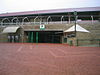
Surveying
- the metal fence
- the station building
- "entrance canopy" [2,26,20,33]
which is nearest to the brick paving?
the metal fence

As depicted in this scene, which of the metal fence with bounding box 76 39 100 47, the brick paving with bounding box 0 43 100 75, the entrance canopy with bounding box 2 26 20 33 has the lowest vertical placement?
the metal fence with bounding box 76 39 100 47

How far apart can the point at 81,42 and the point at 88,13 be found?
1637cm

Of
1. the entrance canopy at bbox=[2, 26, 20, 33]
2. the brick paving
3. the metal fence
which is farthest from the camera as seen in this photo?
the entrance canopy at bbox=[2, 26, 20, 33]

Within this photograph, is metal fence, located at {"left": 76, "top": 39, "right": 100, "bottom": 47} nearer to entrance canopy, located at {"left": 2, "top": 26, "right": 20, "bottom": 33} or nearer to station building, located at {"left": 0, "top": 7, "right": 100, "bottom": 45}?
station building, located at {"left": 0, "top": 7, "right": 100, "bottom": 45}

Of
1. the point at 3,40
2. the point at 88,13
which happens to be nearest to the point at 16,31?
the point at 3,40

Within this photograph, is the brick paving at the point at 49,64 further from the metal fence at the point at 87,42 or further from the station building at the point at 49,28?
the station building at the point at 49,28

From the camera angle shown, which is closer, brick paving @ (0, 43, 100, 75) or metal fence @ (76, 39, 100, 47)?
brick paving @ (0, 43, 100, 75)

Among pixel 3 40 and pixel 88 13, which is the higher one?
pixel 88 13

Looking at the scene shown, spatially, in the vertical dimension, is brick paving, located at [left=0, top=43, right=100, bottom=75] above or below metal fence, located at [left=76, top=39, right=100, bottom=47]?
above

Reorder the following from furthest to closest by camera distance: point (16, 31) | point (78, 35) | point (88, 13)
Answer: point (88, 13) < point (16, 31) < point (78, 35)

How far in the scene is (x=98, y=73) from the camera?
422cm

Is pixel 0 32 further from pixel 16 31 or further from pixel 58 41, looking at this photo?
pixel 58 41

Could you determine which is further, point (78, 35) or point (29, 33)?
point (29, 33)

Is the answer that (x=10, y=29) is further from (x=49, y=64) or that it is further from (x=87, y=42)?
(x=49, y=64)
